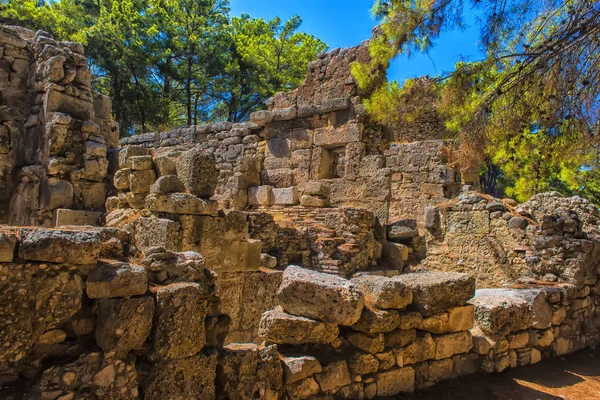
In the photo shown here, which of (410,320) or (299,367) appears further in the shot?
(410,320)

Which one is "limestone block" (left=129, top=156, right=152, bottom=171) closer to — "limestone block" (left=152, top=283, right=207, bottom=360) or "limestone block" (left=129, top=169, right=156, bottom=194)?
"limestone block" (left=129, top=169, right=156, bottom=194)

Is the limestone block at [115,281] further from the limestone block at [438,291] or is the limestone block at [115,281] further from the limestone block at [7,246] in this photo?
the limestone block at [438,291]

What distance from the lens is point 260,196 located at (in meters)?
10.8

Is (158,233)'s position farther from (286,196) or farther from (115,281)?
(286,196)

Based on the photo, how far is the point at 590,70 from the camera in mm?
4320

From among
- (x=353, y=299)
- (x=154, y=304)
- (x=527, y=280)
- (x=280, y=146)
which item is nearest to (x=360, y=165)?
(x=280, y=146)

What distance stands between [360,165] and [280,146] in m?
2.30

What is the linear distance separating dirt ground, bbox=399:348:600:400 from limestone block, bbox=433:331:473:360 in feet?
0.80

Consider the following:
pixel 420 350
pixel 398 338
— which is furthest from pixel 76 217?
pixel 420 350

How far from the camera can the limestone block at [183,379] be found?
229 cm

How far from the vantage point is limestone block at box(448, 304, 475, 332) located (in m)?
3.70

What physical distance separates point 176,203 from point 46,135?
3237 millimetres

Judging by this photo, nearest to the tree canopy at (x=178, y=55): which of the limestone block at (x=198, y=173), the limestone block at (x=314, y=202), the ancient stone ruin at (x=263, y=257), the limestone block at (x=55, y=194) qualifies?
the ancient stone ruin at (x=263, y=257)

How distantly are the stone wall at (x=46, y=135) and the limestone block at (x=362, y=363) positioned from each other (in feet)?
16.3
